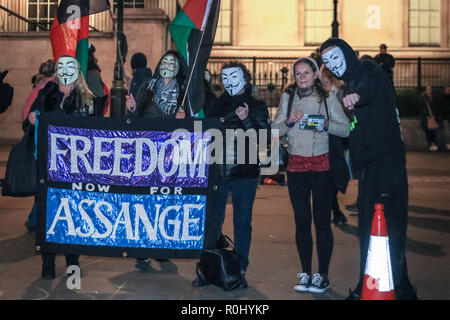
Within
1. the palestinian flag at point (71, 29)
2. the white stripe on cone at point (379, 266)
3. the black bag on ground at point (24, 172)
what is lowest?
the white stripe on cone at point (379, 266)

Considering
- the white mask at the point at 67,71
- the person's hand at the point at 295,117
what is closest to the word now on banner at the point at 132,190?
the white mask at the point at 67,71

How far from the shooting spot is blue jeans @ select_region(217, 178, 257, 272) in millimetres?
6066

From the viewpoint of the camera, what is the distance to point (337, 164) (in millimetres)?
5816

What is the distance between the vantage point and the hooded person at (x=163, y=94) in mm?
6590

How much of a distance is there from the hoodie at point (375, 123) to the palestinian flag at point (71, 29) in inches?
142

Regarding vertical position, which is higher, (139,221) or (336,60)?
(336,60)

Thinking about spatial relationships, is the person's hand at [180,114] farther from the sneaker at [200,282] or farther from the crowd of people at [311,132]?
the sneaker at [200,282]

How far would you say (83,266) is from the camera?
663cm

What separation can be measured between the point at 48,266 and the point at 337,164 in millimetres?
2660

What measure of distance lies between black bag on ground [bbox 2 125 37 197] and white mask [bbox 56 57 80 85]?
54cm

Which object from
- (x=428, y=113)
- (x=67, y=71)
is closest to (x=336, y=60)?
(x=67, y=71)

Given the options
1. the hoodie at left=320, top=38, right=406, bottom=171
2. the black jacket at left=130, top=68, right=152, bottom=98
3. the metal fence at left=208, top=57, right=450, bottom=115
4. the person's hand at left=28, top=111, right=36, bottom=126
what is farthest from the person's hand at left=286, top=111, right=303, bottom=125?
the metal fence at left=208, top=57, right=450, bottom=115

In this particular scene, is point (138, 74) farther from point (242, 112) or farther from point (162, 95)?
point (242, 112)
